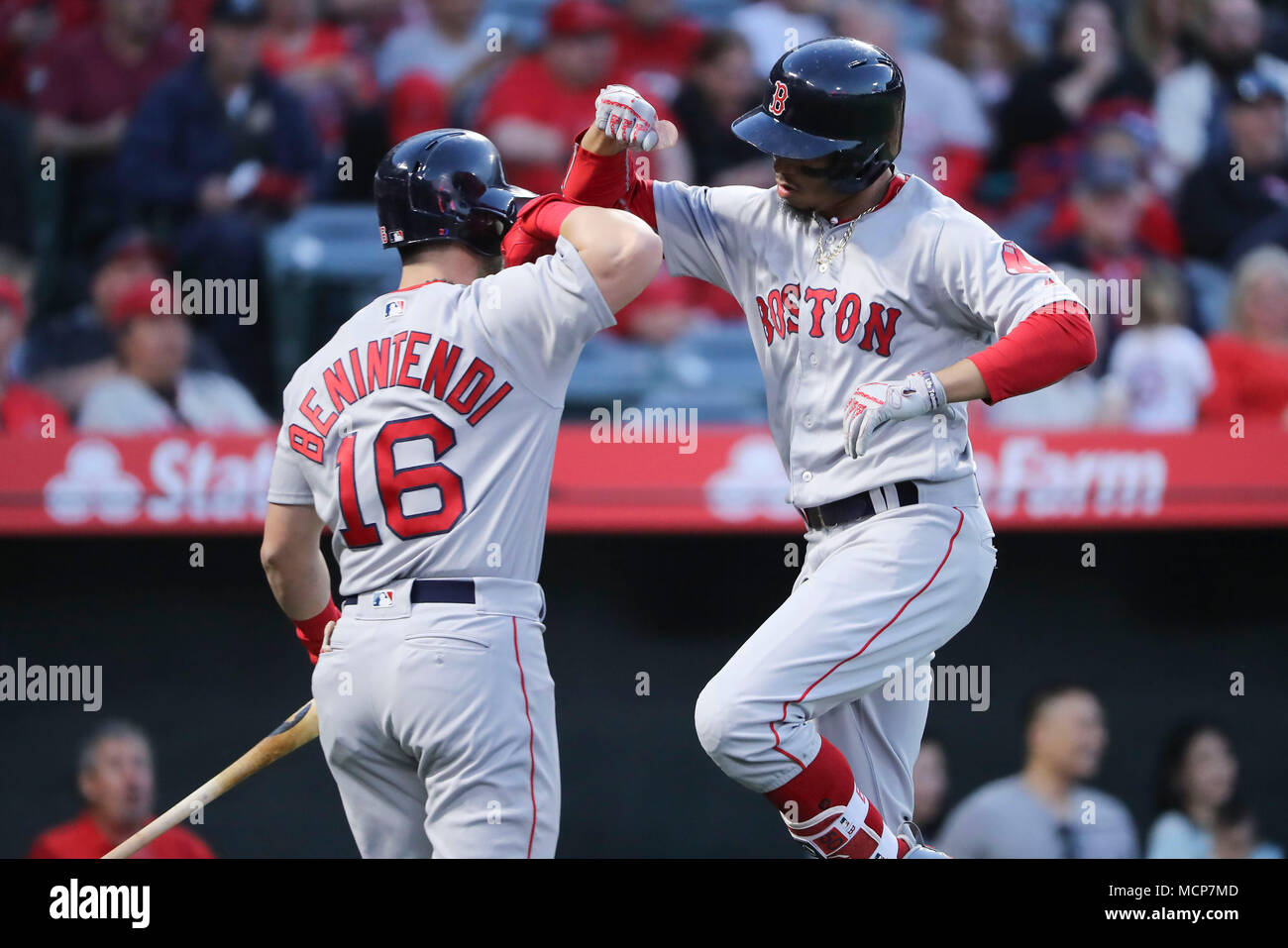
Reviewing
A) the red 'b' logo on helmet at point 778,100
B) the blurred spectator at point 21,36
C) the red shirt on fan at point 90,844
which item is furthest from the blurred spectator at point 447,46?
the red 'b' logo on helmet at point 778,100

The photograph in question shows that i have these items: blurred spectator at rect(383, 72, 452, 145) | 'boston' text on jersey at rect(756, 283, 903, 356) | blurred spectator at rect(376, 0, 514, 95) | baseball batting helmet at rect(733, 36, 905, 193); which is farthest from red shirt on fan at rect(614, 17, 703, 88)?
'boston' text on jersey at rect(756, 283, 903, 356)

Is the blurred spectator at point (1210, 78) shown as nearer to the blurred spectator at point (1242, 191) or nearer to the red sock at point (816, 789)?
the blurred spectator at point (1242, 191)

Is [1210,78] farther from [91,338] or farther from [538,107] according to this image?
[91,338]

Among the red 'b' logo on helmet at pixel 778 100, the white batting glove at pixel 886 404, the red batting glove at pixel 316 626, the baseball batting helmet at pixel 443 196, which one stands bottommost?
the red batting glove at pixel 316 626

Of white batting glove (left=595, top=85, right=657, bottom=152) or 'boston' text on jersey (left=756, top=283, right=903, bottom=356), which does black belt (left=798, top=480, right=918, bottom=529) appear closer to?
'boston' text on jersey (left=756, top=283, right=903, bottom=356)

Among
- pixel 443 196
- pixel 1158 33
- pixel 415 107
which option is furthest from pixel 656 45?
pixel 443 196

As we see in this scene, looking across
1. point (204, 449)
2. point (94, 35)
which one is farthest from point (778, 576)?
point (94, 35)

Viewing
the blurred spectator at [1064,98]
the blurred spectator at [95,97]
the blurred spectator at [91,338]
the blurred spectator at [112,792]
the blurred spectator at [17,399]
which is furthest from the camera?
the blurred spectator at [1064,98]
